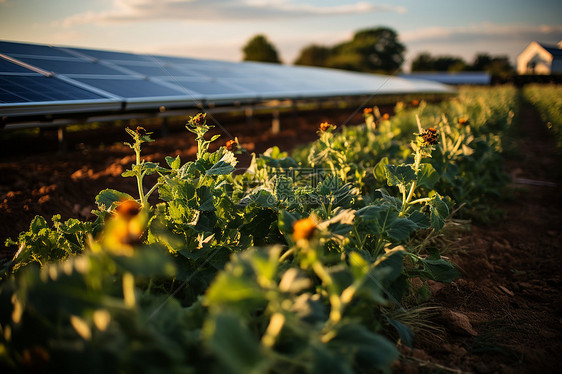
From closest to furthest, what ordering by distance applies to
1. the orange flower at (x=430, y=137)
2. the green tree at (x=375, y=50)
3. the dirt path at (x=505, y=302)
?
1. the dirt path at (x=505, y=302)
2. the orange flower at (x=430, y=137)
3. the green tree at (x=375, y=50)

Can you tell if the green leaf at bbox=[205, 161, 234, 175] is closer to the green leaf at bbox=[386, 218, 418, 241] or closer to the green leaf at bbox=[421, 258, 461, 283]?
the green leaf at bbox=[386, 218, 418, 241]

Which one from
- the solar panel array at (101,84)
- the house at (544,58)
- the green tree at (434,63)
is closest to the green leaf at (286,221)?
the solar panel array at (101,84)

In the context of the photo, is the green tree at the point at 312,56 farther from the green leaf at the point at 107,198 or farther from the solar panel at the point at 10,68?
the green leaf at the point at 107,198

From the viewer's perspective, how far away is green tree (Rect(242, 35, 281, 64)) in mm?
42750

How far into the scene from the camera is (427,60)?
6278cm

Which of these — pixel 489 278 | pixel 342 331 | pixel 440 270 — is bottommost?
pixel 489 278

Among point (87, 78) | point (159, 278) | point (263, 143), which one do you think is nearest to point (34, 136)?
point (87, 78)

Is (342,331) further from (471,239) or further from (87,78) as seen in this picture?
(87,78)

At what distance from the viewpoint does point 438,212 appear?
1.80 metres

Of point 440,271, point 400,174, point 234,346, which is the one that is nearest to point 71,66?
point 400,174

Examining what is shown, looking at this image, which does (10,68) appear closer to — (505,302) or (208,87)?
(208,87)

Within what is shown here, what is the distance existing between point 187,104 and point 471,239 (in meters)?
4.15

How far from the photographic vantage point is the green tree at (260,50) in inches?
1683

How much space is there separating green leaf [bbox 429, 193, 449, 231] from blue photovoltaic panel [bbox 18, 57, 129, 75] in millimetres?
4950
